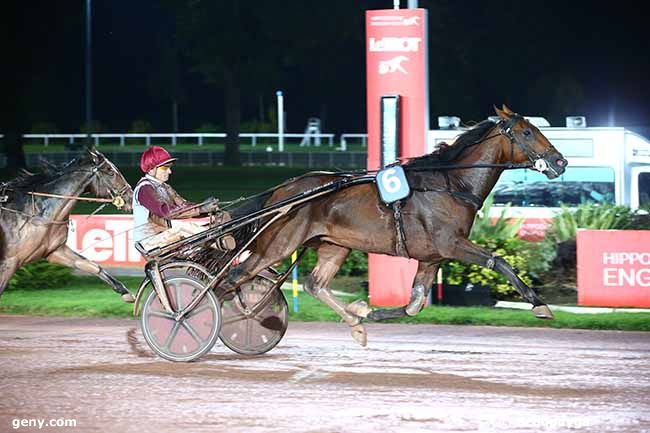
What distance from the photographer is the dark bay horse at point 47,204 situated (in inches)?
426

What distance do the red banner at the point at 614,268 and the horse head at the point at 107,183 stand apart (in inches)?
193

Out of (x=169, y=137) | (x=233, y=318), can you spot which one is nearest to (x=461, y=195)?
(x=233, y=318)

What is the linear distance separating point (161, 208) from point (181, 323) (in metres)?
0.86

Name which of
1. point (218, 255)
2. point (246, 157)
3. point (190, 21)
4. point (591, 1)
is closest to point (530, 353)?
point (218, 255)

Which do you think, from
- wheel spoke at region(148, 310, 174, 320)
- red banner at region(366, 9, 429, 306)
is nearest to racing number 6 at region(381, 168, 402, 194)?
wheel spoke at region(148, 310, 174, 320)

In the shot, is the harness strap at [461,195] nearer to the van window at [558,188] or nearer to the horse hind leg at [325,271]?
the horse hind leg at [325,271]

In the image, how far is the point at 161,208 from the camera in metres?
8.74

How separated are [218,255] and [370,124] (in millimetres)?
4192

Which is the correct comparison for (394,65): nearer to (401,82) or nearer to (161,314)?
(401,82)

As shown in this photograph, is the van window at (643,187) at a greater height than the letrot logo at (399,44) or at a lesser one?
lesser

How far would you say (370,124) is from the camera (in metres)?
12.8

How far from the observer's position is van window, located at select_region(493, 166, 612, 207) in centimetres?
1873

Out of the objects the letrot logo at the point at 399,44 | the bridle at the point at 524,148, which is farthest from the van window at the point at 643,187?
the bridle at the point at 524,148

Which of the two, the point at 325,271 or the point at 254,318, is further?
the point at 325,271
